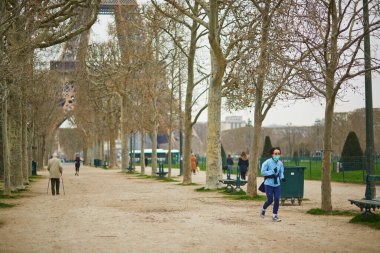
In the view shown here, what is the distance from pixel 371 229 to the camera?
1212 cm

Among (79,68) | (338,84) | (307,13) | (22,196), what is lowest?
(22,196)

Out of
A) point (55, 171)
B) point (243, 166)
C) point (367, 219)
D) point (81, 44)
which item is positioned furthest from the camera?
point (81, 44)

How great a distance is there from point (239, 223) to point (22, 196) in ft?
40.0

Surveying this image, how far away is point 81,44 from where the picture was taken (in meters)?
41.4

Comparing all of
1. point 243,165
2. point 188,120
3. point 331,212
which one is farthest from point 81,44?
point 331,212

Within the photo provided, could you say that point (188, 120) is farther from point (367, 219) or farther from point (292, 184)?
point (367, 219)

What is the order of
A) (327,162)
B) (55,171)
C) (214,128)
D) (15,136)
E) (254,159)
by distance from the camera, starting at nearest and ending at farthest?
(327,162)
(254,159)
(55,171)
(15,136)
(214,128)

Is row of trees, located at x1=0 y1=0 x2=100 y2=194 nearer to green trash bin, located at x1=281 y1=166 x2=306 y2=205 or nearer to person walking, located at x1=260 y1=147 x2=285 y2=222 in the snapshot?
person walking, located at x1=260 y1=147 x2=285 y2=222

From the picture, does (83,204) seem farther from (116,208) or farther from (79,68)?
(79,68)

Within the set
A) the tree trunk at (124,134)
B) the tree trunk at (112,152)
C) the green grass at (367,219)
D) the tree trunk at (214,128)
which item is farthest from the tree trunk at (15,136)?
the tree trunk at (112,152)

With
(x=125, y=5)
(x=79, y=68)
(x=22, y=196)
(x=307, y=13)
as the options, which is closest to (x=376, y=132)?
(x=79, y=68)

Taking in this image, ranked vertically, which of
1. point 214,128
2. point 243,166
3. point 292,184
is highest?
point 214,128

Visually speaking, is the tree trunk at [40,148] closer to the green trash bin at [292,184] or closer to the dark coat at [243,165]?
the dark coat at [243,165]

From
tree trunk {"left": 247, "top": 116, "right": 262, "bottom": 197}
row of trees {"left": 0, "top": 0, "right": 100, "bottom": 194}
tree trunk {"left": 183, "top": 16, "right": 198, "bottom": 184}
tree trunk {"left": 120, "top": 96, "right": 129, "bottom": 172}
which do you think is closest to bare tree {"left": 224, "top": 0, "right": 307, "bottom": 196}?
tree trunk {"left": 247, "top": 116, "right": 262, "bottom": 197}
